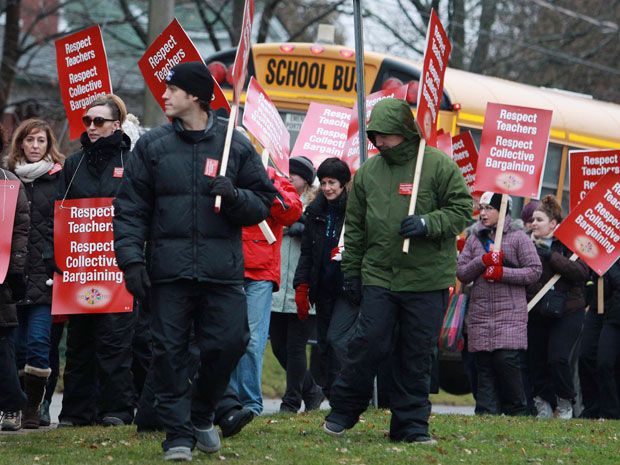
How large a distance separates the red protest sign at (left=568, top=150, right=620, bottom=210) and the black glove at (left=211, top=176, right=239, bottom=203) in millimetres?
5487

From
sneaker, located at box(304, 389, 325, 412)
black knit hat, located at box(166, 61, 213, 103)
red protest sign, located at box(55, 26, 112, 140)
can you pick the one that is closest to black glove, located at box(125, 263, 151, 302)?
black knit hat, located at box(166, 61, 213, 103)

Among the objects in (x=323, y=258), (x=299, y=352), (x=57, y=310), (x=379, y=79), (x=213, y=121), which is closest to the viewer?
(x=213, y=121)

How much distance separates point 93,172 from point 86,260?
0.57 meters

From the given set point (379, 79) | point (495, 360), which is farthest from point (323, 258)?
point (379, 79)

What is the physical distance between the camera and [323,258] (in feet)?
32.7

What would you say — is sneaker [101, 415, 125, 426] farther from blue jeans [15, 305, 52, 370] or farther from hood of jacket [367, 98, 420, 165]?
hood of jacket [367, 98, 420, 165]

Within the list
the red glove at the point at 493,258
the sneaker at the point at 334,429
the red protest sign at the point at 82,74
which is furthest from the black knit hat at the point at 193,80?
the red glove at the point at 493,258

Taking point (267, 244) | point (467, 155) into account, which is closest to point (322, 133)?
point (467, 155)

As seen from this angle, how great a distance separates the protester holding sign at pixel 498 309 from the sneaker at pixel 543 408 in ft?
2.92

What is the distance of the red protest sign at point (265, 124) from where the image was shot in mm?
9625

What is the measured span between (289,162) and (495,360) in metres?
2.20

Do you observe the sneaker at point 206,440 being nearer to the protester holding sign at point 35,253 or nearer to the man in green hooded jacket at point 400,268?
the man in green hooded jacket at point 400,268

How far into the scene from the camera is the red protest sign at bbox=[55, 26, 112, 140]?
33.1 feet

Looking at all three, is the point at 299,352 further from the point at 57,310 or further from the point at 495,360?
the point at 57,310
